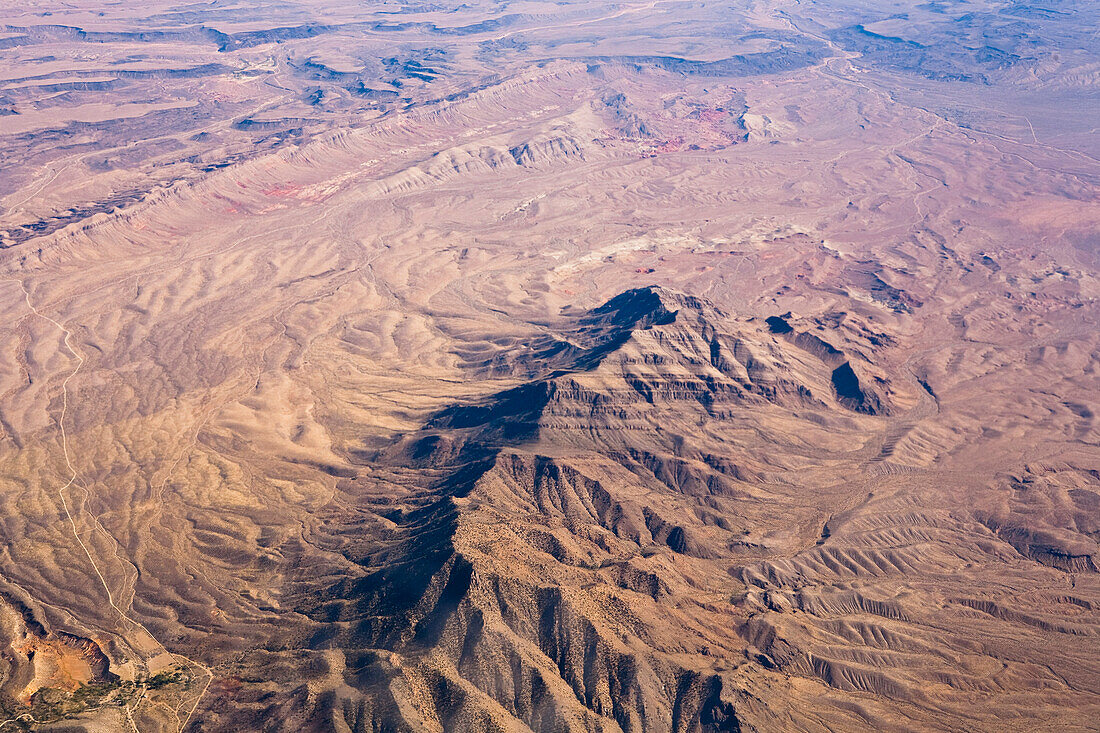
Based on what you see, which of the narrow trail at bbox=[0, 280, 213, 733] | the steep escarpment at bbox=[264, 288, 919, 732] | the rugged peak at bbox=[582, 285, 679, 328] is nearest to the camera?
the steep escarpment at bbox=[264, 288, 919, 732]

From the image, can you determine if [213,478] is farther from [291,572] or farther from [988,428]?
[988,428]

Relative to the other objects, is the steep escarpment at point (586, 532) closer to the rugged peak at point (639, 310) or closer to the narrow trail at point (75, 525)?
the rugged peak at point (639, 310)

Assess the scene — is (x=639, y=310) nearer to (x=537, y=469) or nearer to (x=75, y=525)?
(x=537, y=469)

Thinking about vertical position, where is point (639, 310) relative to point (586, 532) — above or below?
above

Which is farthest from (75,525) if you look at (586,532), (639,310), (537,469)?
(639,310)

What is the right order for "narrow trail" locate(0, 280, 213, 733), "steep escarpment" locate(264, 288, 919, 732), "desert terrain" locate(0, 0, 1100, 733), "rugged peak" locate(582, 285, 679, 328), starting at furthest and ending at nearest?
"rugged peak" locate(582, 285, 679, 328) → "narrow trail" locate(0, 280, 213, 733) → "desert terrain" locate(0, 0, 1100, 733) → "steep escarpment" locate(264, 288, 919, 732)

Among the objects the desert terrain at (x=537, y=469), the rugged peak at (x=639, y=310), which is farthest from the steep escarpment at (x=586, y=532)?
the rugged peak at (x=639, y=310)

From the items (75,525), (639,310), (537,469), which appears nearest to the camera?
(537,469)

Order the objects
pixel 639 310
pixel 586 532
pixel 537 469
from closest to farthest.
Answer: pixel 586 532
pixel 537 469
pixel 639 310

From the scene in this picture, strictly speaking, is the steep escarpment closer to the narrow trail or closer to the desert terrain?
the desert terrain

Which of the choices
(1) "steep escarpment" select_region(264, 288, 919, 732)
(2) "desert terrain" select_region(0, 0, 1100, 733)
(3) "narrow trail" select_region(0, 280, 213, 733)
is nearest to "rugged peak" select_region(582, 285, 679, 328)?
(1) "steep escarpment" select_region(264, 288, 919, 732)
